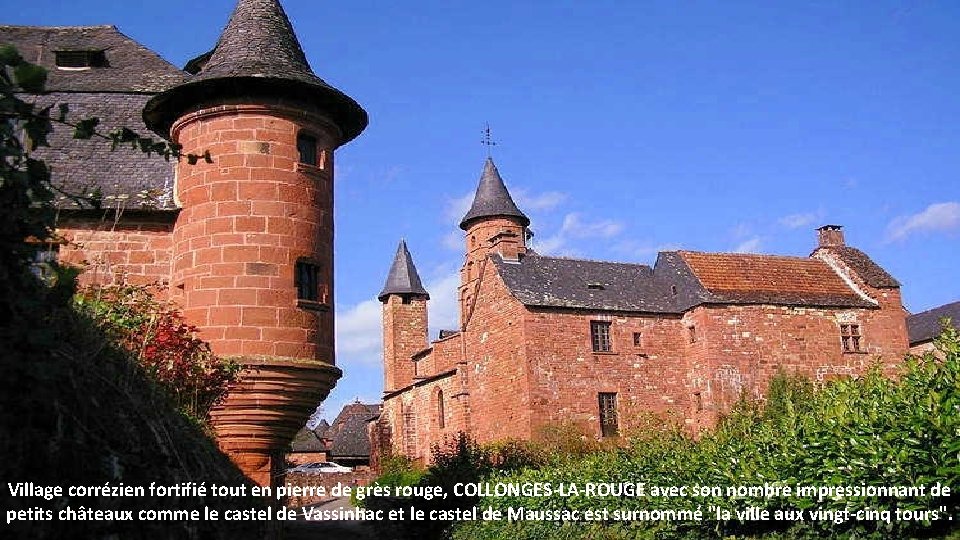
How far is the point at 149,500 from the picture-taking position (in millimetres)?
5289

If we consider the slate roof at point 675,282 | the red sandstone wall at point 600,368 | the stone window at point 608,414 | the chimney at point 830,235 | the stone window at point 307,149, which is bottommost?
the stone window at point 608,414

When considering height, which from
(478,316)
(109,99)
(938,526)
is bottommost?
(938,526)

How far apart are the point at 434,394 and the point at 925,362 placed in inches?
1285

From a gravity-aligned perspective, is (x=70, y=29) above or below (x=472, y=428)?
above

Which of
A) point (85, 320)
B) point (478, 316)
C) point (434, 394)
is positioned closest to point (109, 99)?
point (85, 320)

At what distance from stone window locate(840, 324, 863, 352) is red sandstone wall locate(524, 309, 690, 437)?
6.99 m

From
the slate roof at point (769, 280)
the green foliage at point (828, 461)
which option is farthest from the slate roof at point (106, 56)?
the slate roof at point (769, 280)

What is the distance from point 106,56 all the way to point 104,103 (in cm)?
271

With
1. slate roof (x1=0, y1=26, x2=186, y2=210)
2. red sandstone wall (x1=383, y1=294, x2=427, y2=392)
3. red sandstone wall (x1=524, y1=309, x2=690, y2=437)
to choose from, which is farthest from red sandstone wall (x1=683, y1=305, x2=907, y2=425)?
slate roof (x1=0, y1=26, x2=186, y2=210)

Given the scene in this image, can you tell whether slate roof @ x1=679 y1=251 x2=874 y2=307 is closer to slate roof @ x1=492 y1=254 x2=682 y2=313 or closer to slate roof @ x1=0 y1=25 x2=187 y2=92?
slate roof @ x1=492 y1=254 x2=682 y2=313

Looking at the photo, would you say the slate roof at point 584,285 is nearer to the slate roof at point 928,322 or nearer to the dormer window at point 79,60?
the dormer window at point 79,60

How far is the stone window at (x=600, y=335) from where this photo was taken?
32.5 m

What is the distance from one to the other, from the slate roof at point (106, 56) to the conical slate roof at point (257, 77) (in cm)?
375

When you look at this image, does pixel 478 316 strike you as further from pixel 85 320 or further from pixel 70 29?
pixel 85 320
